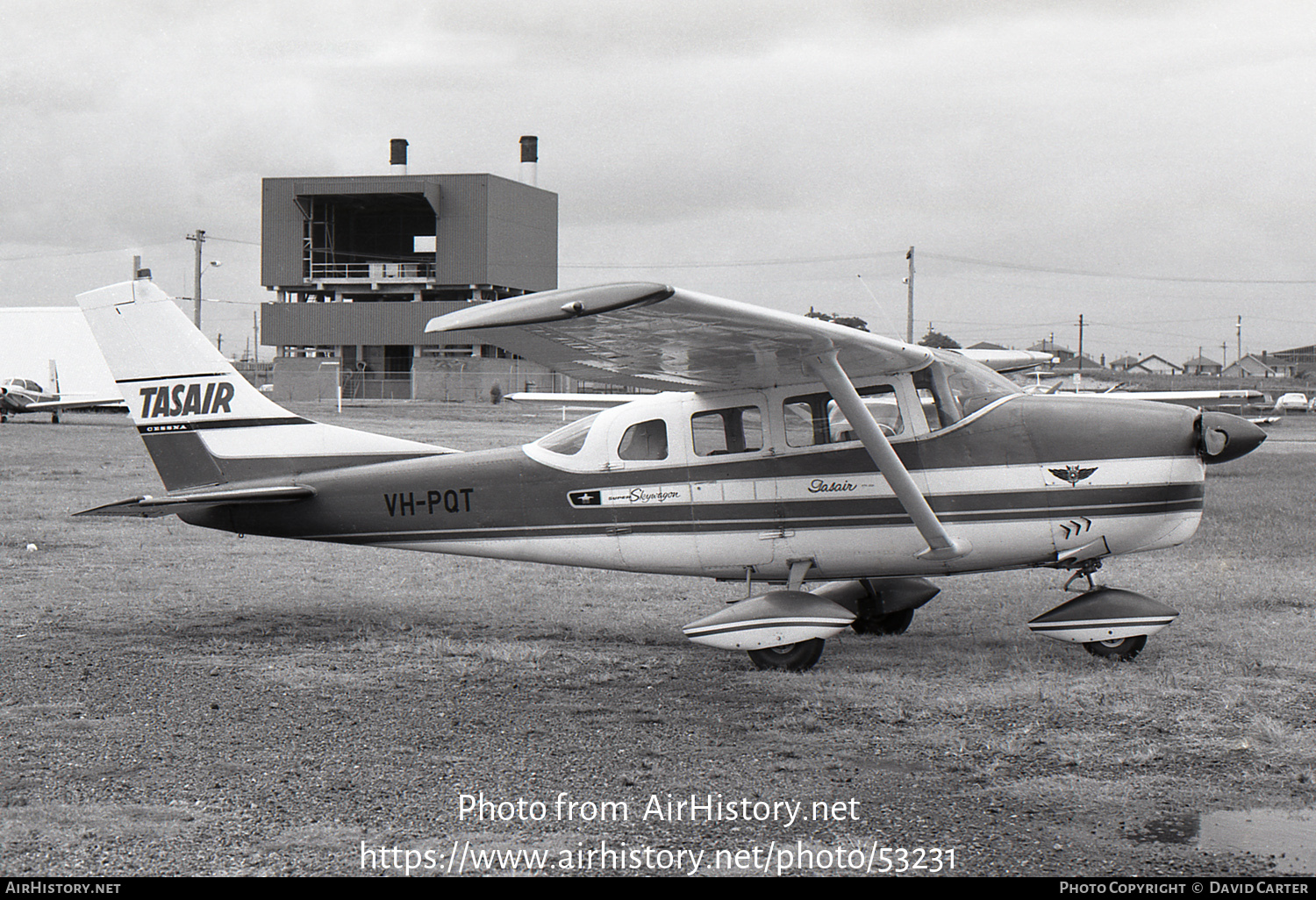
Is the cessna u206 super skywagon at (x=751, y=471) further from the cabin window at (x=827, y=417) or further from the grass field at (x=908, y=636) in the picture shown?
the grass field at (x=908, y=636)

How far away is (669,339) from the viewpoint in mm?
6457

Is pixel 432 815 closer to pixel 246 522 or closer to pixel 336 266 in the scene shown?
pixel 246 522

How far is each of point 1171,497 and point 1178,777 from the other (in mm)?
2628

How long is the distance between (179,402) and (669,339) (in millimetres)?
4460

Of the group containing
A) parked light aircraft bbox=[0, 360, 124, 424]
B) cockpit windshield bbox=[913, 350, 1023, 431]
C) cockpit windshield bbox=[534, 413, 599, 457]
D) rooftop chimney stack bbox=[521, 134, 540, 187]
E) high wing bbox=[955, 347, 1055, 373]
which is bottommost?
parked light aircraft bbox=[0, 360, 124, 424]

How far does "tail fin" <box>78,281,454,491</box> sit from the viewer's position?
28.2 ft

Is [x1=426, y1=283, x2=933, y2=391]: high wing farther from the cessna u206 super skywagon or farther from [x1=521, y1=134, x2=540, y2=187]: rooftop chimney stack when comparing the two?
[x1=521, y1=134, x2=540, y2=187]: rooftop chimney stack

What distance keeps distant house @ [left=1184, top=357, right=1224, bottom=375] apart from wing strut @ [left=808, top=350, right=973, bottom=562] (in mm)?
124864

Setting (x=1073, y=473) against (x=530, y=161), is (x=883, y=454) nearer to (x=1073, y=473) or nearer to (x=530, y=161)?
(x=1073, y=473)

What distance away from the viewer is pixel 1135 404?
736 centimetres

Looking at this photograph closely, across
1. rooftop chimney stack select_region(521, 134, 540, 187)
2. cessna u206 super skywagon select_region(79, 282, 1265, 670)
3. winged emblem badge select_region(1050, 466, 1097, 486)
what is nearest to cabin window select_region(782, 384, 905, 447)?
cessna u206 super skywagon select_region(79, 282, 1265, 670)

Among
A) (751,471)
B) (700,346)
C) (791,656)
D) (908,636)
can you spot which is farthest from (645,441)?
(908,636)

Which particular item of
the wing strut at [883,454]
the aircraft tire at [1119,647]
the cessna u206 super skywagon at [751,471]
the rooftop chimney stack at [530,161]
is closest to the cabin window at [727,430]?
the cessna u206 super skywagon at [751,471]

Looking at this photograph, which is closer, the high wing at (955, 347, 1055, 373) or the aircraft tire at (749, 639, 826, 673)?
the aircraft tire at (749, 639, 826, 673)
